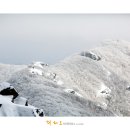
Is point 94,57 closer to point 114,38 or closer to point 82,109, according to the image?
point 114,38

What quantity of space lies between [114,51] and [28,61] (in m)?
0.98

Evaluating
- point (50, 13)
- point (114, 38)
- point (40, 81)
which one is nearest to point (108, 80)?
point (114, 38)

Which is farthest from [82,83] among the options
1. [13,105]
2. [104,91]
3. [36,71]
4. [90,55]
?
[13,105]

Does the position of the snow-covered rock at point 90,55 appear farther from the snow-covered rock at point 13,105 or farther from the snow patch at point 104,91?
the snow-covered rock at point 13,105

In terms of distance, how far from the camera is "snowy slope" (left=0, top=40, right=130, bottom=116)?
340cm

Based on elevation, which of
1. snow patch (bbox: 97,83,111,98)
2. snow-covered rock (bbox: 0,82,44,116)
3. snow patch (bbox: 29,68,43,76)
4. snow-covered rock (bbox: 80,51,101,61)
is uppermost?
snow-covered rock (bbox: 80,51,101,61)

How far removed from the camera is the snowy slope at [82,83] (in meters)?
3.40

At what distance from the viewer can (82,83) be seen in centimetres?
362

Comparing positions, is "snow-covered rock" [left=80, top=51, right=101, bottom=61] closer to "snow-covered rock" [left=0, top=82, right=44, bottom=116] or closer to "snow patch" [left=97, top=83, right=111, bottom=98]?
"snow patch" [left=97, top=83, right=111, bottom=98]

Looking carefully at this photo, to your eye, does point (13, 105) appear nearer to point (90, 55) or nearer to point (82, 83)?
point (82, 83)

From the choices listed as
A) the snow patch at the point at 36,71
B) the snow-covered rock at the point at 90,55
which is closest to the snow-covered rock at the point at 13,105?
the snow patch at the point at 36,71

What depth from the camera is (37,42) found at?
354cm

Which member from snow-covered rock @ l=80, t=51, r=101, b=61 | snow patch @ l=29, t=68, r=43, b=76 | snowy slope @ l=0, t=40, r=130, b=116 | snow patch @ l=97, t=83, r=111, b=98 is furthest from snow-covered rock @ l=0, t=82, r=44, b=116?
Result: snow-covered rock @ l=80, t=51, r=101, b=61

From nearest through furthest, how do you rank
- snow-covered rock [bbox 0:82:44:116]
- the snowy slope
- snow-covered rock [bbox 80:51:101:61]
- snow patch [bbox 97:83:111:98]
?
snow-covered rock [bbox 0:82:44:116] → the snowy slope → snow patch [bbox 97:83:111:98] → snow-covered rock [bbox 80:51:101:61]
